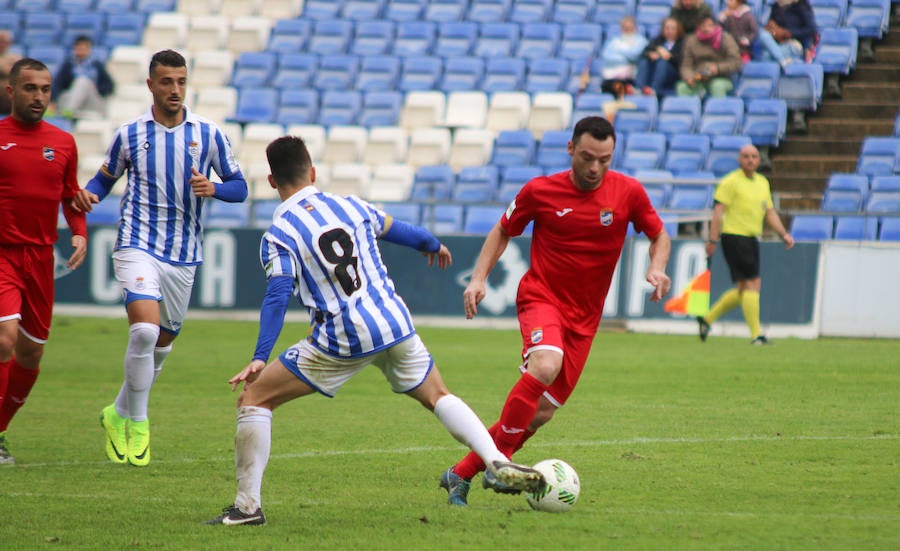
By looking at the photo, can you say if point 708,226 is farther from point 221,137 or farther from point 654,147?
point 221,137

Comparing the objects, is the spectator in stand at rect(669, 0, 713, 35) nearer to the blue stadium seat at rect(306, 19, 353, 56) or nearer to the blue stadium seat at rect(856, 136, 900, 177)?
the blue stadium seat at rect(856, 136, 900, 177)

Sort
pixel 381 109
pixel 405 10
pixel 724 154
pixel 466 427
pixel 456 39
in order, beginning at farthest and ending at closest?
1. pixel 405 10
2. pixel 456 39
3. pixel 381 109
4. pixel 724 154
5. pixel 466 427

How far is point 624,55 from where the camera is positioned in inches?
800

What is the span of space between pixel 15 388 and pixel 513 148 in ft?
42.1

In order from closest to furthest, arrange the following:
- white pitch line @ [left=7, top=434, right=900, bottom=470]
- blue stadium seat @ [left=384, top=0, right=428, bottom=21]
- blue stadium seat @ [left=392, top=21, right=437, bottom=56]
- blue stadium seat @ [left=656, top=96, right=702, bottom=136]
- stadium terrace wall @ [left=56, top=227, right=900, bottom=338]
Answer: white pitch line @ [left=7, top=434, right=900, bottom=470]
stadium terrace wall @ [left=56, top=227, right=900, bottom=338]
blue stadium seat @ [left=656, top=96, right=702, bottom=136]
blue stadium seat @ [left=392, top=21, right=437, bottom=56]
blue stadium seat @ [left=384, top=0, right=428, bottom=21]

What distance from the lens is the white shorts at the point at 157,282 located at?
762 cm

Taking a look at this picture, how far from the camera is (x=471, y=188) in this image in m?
19.1

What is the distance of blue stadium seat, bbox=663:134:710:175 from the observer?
62.0 ft

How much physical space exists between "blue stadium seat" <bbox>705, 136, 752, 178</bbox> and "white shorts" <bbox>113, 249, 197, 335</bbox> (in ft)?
40.0

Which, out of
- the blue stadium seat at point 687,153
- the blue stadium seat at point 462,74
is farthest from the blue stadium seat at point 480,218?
the blue stadium seat at point 462,74

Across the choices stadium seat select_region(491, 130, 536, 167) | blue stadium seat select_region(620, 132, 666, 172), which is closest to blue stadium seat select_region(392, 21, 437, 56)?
stadium seat select_region(491, 130, 536, 167)

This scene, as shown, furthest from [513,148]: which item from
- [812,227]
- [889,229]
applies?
[889,229]

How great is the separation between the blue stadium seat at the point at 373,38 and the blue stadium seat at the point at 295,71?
0.86 metres

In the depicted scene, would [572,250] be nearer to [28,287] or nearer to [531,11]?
[28,287]
